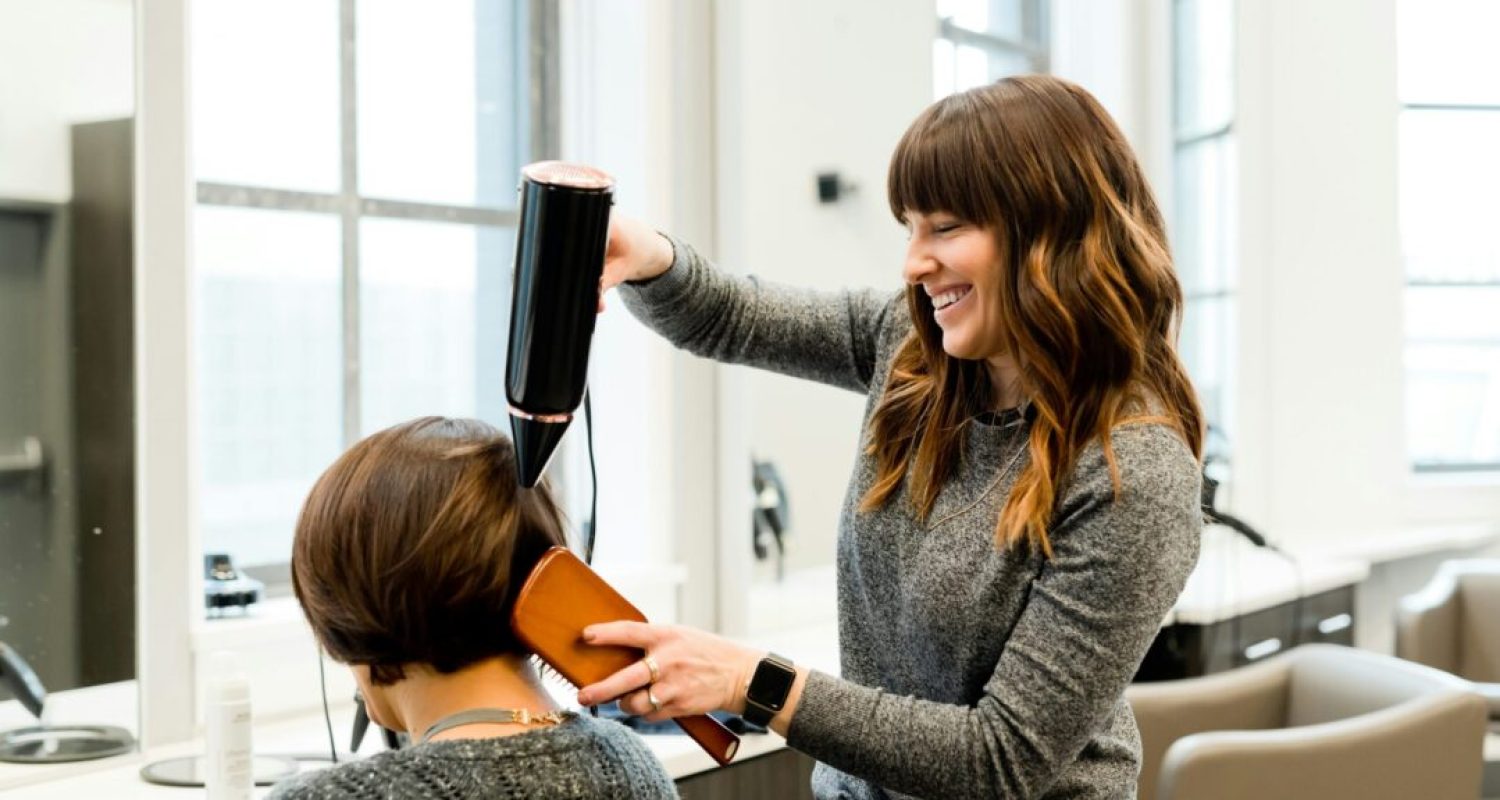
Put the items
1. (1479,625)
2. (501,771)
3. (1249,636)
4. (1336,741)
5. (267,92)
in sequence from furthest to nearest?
1. (1479,625)
2. (1249,636)
3. (267,92)
4. (1336,741)
5. (501,771)

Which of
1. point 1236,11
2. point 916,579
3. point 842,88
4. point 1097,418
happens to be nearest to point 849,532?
point 916,579

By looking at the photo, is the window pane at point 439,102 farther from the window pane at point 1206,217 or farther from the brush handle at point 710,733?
the window pane at point 1206,217

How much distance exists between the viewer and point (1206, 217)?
15.0 ft

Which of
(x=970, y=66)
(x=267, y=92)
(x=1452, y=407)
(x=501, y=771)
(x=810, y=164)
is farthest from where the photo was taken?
(x=1452, y=407)

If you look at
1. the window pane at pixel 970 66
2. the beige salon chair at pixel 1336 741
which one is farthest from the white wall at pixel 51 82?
the window pane at pixel 970 66

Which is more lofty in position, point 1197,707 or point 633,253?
point 633,253

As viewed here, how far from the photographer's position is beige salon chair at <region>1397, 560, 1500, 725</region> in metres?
3.45

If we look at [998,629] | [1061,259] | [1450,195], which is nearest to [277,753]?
[998,629]

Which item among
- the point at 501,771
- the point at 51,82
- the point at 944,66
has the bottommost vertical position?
the point at 501,771

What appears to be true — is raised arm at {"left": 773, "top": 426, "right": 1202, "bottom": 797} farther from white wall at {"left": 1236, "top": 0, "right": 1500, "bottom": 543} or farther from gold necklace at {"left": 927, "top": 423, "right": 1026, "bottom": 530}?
white wall at {"left": 1236, "top": 0, "right": 1500, "bottom": 543}

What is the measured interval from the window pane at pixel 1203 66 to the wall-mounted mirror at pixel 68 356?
341 centimetres

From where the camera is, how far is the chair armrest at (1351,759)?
6.99 feet

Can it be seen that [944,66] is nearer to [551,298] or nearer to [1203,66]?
[1203,66]

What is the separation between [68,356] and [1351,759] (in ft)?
6.02
